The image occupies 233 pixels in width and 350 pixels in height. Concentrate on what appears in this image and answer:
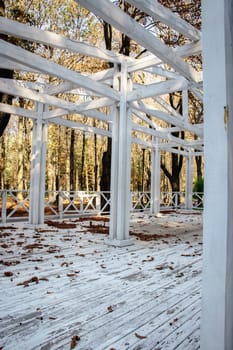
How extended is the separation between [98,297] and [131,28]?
9.64ft

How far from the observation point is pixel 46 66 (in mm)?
4000

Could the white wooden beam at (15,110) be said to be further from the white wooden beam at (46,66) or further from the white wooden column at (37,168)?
the white wooden beam at (46,66)

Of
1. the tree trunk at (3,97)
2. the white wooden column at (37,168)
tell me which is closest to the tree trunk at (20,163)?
the tree trunk at (3,97)

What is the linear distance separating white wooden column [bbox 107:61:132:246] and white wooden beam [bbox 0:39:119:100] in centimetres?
49

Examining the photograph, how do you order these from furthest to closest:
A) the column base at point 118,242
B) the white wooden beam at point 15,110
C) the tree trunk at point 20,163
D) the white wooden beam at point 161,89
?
the tree trunk at point 20,163 → the white wooden beam at point 15,110 → the column base at point 118,242 → the white wooden beam at point 161,89

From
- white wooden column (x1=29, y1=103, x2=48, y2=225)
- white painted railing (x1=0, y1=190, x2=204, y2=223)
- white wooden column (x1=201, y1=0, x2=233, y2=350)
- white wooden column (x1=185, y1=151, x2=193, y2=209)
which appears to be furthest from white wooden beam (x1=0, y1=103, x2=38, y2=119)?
white wooden column (x1=185, y1=151, x2=193, y2=209)

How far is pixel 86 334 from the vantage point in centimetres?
193

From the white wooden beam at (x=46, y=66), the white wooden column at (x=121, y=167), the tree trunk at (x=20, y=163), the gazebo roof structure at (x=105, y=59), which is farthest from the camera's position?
the tree trunk at (x=20, y=163)

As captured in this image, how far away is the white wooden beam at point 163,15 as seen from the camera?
2.98m

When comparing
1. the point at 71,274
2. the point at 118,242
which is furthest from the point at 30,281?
the point at 118,242

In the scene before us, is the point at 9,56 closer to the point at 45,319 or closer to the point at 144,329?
the point at 45,319

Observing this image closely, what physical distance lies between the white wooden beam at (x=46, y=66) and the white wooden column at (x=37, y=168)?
9.26 ft

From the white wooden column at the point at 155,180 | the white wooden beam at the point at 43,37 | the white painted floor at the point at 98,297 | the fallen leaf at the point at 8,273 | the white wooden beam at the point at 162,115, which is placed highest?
the white wooden beam at the point at 43,37

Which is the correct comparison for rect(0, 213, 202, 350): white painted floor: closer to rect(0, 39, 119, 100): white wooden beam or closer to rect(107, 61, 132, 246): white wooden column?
rect(107, 61, 132, 246): white wooden column
